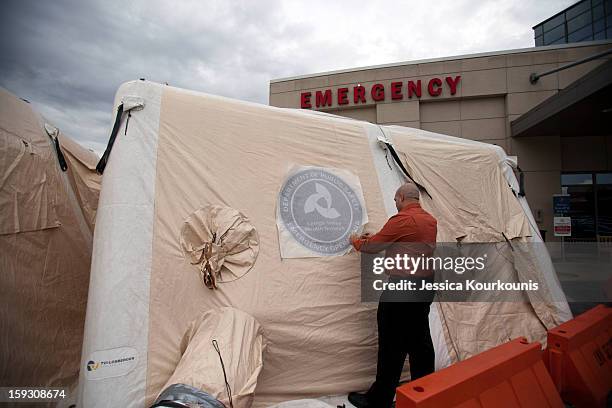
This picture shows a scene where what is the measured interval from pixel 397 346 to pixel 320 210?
1231mm

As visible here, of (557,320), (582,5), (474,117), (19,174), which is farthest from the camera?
(582,5)

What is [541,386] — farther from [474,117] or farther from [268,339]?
[474,117]

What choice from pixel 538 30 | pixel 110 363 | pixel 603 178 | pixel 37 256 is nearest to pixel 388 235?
pixel 110 363

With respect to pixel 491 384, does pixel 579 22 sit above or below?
above

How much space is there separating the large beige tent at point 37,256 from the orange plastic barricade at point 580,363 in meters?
3.88

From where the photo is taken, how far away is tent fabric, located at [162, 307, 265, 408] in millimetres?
1604

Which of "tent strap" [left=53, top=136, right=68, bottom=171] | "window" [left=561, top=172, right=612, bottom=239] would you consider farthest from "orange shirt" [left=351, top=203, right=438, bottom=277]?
"window" [left=561, top=172, right=612, bottom=239]

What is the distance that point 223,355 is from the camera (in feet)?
5.65

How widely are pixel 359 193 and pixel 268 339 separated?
4.93 feet

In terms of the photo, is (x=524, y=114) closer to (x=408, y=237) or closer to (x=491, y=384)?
(x=408, y=237)

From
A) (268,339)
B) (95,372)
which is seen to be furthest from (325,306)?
(95,372)

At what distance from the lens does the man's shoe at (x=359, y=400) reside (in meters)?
2.22

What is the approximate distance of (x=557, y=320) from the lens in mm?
3287

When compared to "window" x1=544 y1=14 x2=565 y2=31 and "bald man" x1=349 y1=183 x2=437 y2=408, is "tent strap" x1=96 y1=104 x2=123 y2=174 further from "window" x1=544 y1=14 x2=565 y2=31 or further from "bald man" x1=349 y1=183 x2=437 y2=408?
"window" x1=544 y1=14 x2=565 y2=31
